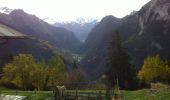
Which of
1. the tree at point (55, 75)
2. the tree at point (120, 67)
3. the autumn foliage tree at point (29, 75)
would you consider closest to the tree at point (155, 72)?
the tree at point (120, 67)

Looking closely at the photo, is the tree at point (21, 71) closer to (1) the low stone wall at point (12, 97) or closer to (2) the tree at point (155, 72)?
(1) the low stone wall at point (12, 97)

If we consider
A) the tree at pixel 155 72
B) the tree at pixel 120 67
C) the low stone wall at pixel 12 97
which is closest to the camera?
the low stone wall at pixel 12 97

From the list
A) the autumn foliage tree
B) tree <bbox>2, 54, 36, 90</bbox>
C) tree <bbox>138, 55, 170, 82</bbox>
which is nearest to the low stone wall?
the autumn foliage tree

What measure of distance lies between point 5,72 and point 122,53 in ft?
99.0

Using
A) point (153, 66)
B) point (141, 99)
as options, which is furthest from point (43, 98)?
point (153, 66)

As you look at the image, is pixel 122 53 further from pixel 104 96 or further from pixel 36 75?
pixel 104 96

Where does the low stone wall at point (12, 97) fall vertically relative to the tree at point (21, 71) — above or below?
below

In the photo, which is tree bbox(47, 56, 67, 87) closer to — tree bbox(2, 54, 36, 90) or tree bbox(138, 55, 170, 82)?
tree bbox(2, 54, 36, 90)

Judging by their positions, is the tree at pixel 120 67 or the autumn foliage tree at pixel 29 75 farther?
the tree at pixel 120 67

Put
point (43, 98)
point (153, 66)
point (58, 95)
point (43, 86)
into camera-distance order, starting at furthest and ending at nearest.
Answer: point (153, 66) < point (43, 86) < point (43, 98) < point (58, 95)

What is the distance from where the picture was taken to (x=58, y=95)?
156ft

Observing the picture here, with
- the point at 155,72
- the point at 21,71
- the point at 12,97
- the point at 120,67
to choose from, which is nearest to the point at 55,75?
the point at 21,71

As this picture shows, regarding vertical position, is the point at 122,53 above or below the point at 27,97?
above

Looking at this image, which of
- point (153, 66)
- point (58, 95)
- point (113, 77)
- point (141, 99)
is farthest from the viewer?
point (153, 66)
